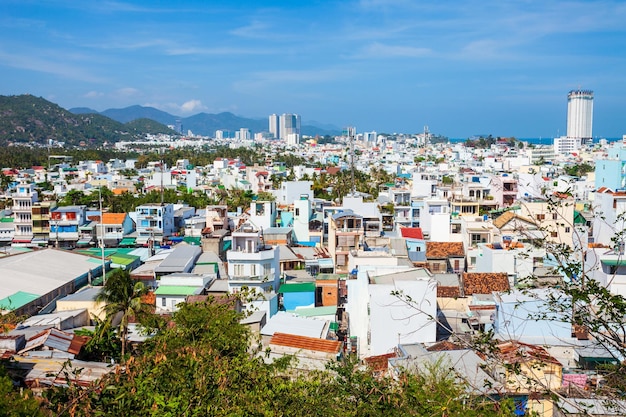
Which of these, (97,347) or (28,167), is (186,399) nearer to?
(97,347)

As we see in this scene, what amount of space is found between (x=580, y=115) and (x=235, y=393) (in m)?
98.0

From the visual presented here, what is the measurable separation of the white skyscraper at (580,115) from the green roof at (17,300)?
303ft

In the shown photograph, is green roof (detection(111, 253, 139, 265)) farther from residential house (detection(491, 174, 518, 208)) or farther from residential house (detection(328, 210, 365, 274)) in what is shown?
residential house (detection(491, 174, 518, 208))

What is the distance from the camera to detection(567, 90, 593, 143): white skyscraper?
302ft

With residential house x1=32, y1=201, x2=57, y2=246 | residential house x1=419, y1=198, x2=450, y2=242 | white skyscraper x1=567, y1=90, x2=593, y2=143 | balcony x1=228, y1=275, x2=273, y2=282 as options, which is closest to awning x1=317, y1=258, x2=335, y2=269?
balcony x1=228, y1=275, x2=273, y2=282

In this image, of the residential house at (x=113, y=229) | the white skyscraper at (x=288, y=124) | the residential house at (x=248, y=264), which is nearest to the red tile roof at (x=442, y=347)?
the residential house at (x=248, y=264)

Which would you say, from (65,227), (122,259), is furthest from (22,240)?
(122,259)

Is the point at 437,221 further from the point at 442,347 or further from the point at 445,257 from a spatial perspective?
the point at 442,347

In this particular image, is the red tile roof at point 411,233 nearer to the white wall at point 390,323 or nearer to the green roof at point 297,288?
the green roof at point 297,288

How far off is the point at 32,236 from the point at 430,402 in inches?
770

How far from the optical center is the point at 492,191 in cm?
2416

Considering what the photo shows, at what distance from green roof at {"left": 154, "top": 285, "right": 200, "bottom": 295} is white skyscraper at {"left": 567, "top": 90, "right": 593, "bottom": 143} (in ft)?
298

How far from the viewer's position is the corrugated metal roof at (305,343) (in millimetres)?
8414

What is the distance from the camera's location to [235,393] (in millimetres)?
5020
